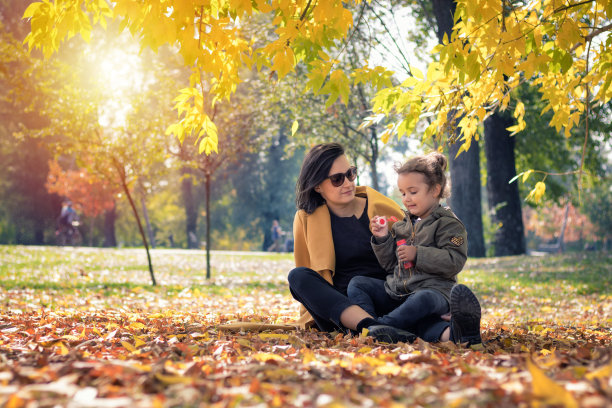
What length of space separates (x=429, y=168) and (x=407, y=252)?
63 cm

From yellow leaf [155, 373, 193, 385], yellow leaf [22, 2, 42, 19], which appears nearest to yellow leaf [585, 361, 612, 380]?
yellow leaf [155, 373, 193, 385]

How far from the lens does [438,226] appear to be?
3.62 meters

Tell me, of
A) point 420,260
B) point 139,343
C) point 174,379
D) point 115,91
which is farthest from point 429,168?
point 115,91

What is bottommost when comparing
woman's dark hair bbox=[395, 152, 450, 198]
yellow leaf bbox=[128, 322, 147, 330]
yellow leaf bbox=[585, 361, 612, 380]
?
yellow leaf bbox=[128, 322, 147, 330]

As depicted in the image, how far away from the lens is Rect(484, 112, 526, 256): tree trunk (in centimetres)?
1549

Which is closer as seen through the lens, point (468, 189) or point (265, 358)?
point (265, 358)

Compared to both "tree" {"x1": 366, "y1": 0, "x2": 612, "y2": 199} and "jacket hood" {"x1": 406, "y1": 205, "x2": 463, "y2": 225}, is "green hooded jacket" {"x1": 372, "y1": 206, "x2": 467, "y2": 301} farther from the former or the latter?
"tree" {"x1": 366, "y1": 0, "x2": 612, "y2": 199}

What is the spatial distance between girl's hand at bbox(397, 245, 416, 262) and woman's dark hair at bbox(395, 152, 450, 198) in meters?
0.50

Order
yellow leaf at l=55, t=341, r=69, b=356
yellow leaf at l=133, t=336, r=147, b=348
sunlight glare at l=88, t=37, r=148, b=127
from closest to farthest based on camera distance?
yellow leaf at l=55, t=341, r=69, b=356 < yellow leaf at l=133, t=336, r=147, b=348 < sunlight glare at l=88, t=37, r=148, b=127

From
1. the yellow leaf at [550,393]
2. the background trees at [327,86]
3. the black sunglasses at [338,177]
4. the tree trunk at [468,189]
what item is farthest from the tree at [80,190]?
the yellow leaf at [550,393]

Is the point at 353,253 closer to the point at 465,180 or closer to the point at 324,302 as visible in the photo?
the point at 324,302

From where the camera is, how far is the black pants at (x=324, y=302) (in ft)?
11.5

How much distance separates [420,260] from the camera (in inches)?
136

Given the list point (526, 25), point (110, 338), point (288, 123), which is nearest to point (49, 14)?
point (110, 338)
